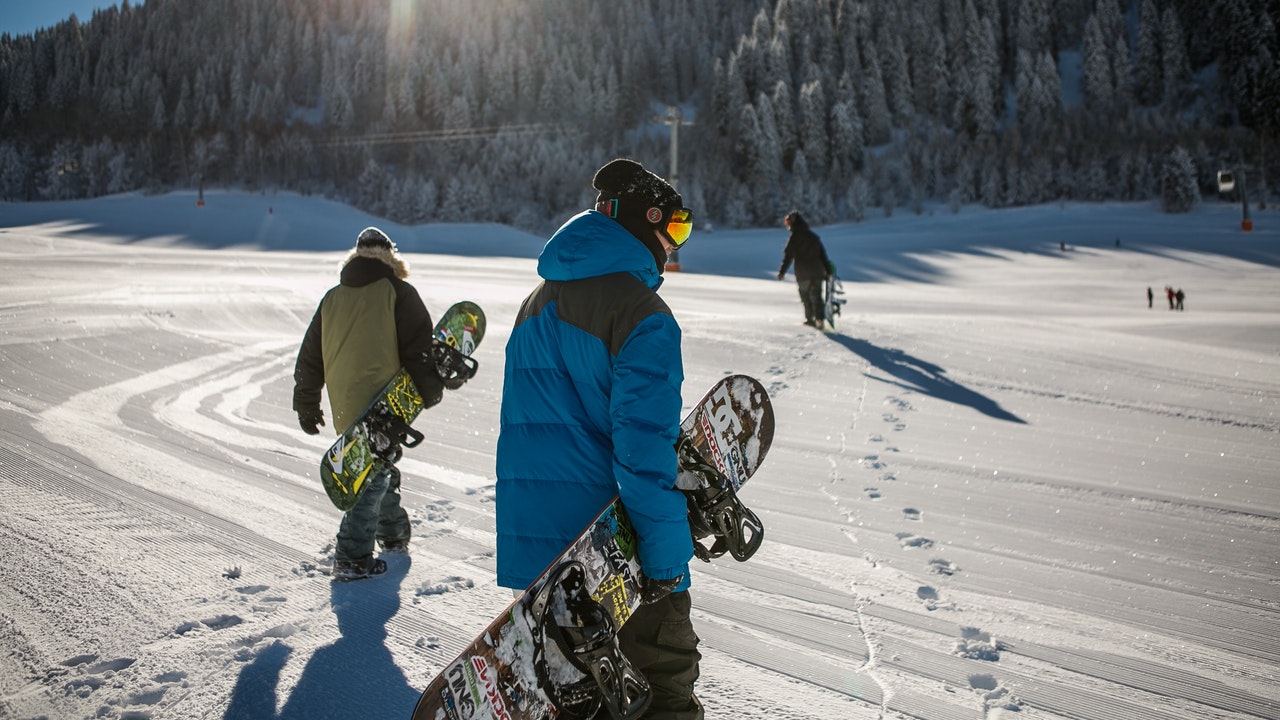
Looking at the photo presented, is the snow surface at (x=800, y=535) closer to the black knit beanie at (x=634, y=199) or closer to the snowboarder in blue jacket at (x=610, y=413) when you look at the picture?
the snowboarder in blue jacket at (x=610, y=413)

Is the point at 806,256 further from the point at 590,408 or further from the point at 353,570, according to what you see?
the point at 590,408

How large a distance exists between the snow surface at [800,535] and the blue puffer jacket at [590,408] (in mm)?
976

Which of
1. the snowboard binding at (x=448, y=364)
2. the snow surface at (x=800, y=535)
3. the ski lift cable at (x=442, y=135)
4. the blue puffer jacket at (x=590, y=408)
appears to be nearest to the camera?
the blue puffer jacket at (x=590, y=408)

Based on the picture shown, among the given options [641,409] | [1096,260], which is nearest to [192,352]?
[641,409]

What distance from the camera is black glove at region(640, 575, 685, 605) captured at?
182 centimetres

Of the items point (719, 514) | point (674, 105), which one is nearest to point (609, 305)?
point (719, 514)

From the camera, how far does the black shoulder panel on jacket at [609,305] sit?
5.73 feet

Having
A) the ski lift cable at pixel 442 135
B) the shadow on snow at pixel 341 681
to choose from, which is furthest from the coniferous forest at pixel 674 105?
the shadow on snow at pixel 341 681

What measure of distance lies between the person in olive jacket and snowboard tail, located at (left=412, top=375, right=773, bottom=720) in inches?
69.0

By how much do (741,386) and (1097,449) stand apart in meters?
3.91

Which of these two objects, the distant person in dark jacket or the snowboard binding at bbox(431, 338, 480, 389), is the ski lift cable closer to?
the distant person in dark jacket

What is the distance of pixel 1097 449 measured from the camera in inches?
208

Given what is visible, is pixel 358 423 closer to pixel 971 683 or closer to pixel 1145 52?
pixel 971 683

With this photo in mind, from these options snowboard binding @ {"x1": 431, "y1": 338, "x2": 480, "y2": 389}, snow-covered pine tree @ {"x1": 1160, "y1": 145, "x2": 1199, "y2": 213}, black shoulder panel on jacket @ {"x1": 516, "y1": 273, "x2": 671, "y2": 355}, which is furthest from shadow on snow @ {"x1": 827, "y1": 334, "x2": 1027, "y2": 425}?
snow-covered pine tree @ {"x1": 1160, "y1": 145, "x2": 1199, "y2": 213}
